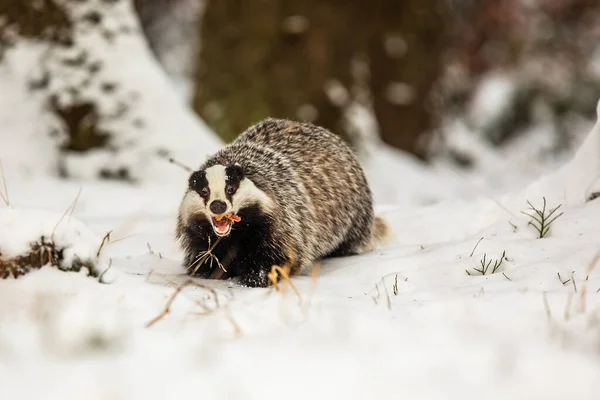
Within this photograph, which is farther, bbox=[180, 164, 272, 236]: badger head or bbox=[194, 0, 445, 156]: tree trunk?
bbox=[194, 0, 445, 156]: tree trunk

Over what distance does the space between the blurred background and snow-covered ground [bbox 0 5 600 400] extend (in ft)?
8.08

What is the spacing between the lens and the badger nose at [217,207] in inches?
138

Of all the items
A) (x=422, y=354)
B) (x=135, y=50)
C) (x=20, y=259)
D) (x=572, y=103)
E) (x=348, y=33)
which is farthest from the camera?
(x=572, y=103)

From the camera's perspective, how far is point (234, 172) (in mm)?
3713

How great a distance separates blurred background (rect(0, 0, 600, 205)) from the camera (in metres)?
5.86

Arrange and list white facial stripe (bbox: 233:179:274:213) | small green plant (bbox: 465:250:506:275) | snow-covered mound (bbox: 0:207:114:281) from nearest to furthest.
A: snow-covered mound (bbox: 0:207:114:281) < small green plant (bbox: 465:250:506:275) < white facial stripe (bbox: 233:179:274:213)

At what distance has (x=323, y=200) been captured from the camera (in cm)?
453

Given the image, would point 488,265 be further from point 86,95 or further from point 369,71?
point 369,71

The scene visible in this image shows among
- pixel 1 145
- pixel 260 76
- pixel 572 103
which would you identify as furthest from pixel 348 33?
pixel 572 103

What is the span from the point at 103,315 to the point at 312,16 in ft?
21.6

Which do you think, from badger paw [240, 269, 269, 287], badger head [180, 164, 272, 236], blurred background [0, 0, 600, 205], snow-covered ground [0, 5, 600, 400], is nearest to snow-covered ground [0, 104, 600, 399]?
snow-covered ground [0, 5, 600, 400]

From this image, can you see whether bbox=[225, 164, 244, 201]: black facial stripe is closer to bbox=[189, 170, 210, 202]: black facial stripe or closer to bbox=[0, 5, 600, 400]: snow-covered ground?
bbox=[189, 170, 210, 202]: black facial stripe

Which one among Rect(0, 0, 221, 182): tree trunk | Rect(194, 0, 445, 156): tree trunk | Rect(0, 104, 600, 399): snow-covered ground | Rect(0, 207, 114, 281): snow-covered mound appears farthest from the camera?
Rect(194, 0, 445, 156): tree trunk

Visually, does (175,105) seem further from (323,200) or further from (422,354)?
→ (422,354)
